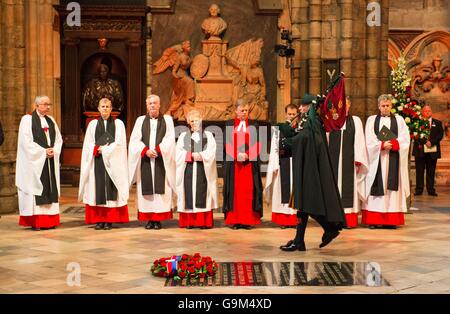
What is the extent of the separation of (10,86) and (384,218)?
5.97 m

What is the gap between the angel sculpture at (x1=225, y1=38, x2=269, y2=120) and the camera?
16094mm

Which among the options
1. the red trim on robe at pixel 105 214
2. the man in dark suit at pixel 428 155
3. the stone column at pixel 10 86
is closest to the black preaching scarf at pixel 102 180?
the red trim on robe at pixel 105 214

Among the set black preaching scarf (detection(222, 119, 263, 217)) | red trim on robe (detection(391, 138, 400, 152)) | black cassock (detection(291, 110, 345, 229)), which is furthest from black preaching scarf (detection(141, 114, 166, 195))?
red trim on robe (detection(391, 138, 400, 152))

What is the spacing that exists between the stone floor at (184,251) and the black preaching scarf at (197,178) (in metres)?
0.40

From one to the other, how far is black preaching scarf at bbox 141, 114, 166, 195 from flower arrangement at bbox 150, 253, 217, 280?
3.24 meters

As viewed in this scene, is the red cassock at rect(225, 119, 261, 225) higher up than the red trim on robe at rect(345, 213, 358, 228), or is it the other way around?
the red cassock at rect(225, 119, 261, 225)

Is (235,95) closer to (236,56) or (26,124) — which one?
(236,56)

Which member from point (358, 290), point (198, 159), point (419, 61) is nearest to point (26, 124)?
point (198, 159)

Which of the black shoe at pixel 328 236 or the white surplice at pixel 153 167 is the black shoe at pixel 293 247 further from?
the white surplice at pixel 153 167

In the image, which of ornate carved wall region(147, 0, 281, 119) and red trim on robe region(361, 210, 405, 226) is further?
ornate carved wall region(147, 0, 281, 119)

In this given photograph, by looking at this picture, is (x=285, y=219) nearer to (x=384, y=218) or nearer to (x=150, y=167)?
(x=384, y=218)

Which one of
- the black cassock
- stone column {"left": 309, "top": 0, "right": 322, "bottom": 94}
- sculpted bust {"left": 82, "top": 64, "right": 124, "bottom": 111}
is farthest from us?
sculpted bust {"left": 82, "top": 64, "right": 124, "bottom": 111}

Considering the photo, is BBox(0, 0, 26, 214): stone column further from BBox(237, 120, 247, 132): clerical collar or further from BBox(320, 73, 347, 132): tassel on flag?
BBox(320, 73, 347, 132): tassel on flag

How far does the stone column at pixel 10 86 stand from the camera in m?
11.9
